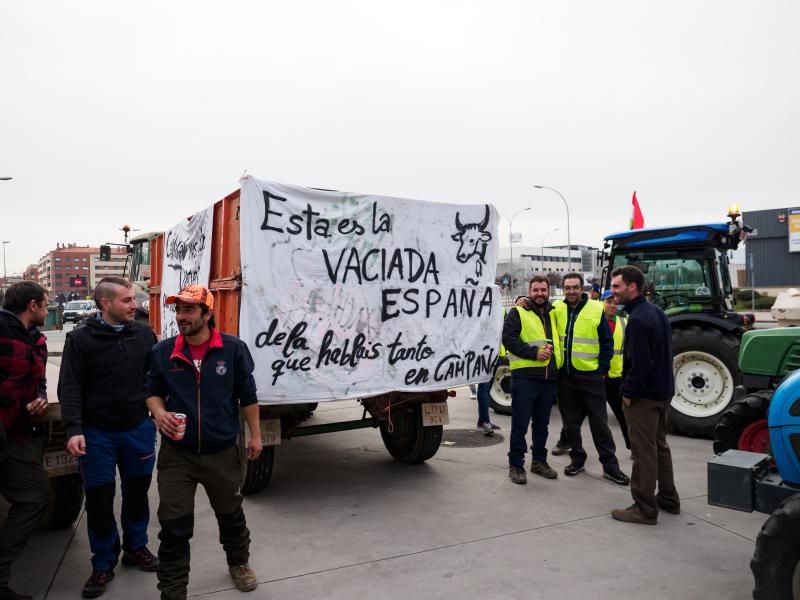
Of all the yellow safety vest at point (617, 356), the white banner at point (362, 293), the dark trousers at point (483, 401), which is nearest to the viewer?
the white banner at point (362, 293)

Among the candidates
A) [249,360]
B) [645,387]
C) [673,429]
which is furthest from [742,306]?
[249,360]

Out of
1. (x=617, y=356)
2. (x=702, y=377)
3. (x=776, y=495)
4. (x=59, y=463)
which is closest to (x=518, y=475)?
(x=617, y=356)

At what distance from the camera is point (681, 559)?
4.03 metres

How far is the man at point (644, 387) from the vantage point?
15.4ft

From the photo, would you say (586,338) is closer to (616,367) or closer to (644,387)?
(616,367)

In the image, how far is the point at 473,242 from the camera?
596cm

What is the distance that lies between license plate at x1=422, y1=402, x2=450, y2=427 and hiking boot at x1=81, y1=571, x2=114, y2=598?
119 inches

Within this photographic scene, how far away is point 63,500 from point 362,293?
285 cm

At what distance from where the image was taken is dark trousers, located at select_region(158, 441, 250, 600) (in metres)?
3.29

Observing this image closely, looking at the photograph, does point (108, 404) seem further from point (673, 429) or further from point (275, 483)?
point (673, 429)

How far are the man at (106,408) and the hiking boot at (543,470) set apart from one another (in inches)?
145

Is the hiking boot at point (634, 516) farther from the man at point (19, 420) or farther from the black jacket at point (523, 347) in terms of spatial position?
the man at point (19, 420)

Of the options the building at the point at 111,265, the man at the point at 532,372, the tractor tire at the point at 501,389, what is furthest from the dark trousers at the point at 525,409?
the building at the point at 111,265

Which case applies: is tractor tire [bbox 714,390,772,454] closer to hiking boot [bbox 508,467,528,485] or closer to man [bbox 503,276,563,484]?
man [bbox 503,276,563,484]
